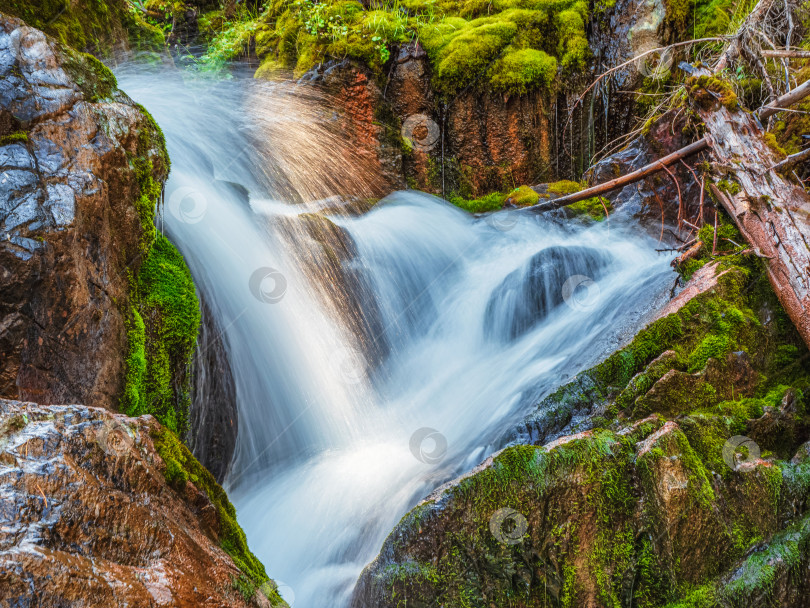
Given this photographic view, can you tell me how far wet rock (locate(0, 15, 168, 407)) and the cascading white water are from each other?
1.20 meters

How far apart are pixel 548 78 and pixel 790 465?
6.85 m

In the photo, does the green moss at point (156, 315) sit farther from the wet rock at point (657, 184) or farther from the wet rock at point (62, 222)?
the wet rock at point (657, 184)

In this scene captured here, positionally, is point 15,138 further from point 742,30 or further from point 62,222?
point 742,30

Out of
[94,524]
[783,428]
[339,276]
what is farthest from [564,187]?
[94,524]

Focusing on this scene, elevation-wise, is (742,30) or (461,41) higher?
(461,41)

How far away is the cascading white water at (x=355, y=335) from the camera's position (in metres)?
3.80

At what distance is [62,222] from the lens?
3.01 meters

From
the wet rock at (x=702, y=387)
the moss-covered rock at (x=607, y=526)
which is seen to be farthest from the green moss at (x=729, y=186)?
the moss-covered rock at (x=607, y=526)

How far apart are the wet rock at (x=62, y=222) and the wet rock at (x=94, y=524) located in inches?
40.5

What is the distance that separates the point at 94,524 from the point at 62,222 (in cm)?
201

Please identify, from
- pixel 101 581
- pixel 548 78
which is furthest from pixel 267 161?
pixel 101 581

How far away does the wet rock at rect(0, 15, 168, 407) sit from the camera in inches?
110

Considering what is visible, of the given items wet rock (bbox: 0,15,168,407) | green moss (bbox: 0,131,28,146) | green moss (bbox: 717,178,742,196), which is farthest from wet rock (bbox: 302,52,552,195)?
green moss (bbox: 0,131,28,146)

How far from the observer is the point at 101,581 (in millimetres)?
1527
